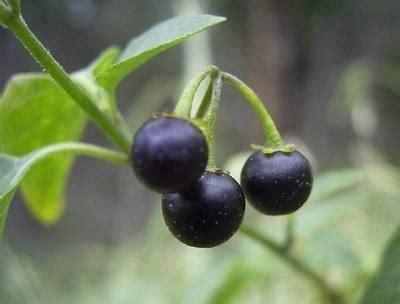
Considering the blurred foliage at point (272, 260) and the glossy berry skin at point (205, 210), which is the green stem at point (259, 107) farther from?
the blurred foliage at point (272, 260)

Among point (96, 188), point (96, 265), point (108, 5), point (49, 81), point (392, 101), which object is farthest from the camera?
point (96, 188)

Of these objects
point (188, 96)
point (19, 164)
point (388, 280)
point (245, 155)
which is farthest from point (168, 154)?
point (245, 155)

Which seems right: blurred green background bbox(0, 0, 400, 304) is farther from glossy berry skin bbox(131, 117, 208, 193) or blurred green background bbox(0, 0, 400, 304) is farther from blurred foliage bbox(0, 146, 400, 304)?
glossy berry skin bbox(131, 117, 208, 193)

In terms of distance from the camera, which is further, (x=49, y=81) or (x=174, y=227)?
(x=49, y=81)

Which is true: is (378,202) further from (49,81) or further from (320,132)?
(320,132)

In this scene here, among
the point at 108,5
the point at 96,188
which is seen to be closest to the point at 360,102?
the point at 108,5

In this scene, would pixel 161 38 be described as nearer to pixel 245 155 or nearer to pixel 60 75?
pixel 60 75

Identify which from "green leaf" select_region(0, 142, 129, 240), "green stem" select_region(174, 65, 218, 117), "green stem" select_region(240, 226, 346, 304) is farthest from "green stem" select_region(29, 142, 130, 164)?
"green stem" select_region(174, 65, 218, 117)
